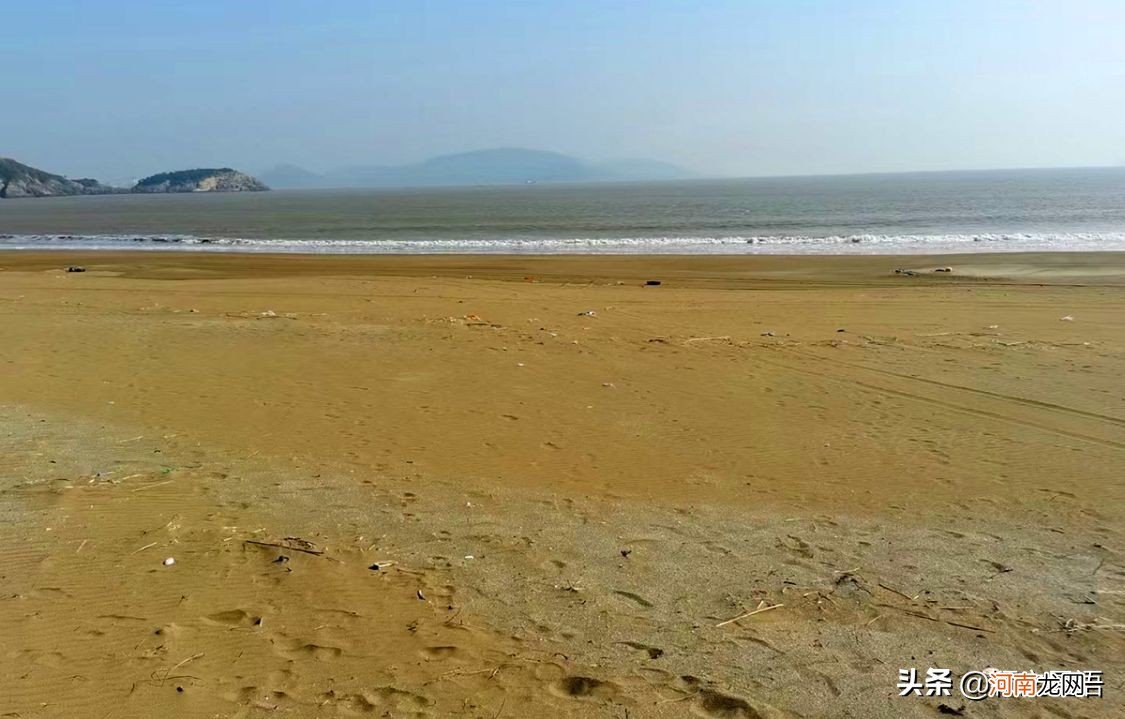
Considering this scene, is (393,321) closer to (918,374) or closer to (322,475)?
(322,475)

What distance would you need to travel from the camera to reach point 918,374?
30.9 ft

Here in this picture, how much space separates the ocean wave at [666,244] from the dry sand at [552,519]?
19.3 metres

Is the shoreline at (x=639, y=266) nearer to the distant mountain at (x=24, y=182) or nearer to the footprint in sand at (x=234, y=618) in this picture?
the footprint in sand at (x=234, y=618)

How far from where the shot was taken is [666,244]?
34094mm

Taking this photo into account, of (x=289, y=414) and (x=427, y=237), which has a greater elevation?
(x=427, y=237)

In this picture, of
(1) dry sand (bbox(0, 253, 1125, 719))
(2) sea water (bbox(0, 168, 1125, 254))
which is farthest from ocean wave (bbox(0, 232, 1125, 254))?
(1) dry sand (bbox(0, 253, 1125, 719))

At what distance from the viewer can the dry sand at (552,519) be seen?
3.45 meters

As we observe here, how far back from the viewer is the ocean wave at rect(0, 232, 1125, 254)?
3003cm

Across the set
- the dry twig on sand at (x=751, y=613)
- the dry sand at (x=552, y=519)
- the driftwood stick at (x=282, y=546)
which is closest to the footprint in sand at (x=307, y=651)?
the dry sand at (x=552, y=519)

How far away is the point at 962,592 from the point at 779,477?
2001 millimetres

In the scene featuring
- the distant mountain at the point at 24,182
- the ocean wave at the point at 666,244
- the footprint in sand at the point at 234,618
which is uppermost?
the distant mountain at the point at 24,182

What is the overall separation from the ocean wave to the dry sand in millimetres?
19266

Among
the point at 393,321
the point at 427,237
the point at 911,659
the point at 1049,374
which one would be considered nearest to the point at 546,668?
the point at 911,659

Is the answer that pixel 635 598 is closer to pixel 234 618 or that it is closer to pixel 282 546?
pixel 234 618
